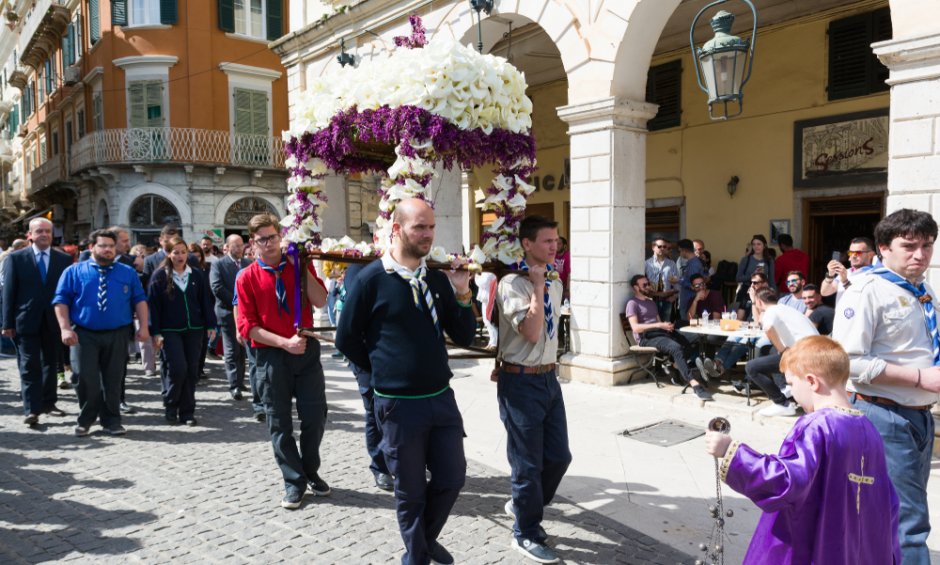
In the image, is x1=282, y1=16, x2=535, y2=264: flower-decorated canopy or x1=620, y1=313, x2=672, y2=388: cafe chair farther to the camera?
x1=620, y1=313, x2=672, y2=388: cafe chair

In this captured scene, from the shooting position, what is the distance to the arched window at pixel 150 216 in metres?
22.3

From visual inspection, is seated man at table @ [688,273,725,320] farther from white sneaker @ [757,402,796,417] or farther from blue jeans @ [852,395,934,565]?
blue jeans @ [852,395,934,565]

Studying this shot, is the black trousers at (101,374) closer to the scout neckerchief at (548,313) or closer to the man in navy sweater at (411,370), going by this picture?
the man in navy sweater at (411,370)

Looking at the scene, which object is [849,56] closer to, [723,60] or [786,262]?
[786,262]

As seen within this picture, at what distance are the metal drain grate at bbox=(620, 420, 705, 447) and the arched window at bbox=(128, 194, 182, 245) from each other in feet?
65.6

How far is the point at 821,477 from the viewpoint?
228 cm

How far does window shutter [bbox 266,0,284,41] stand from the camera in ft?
77.9

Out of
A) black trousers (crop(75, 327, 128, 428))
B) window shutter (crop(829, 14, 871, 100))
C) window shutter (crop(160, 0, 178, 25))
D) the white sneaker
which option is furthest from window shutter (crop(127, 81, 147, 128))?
the white sneaker

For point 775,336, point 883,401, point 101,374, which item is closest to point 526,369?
Result: point 883,401

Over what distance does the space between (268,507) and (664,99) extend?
10336 millimetres

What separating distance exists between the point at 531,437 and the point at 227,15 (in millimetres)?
23132

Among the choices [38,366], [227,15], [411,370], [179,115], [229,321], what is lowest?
[38,366]

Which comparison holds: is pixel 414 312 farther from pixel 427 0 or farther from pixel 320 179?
pixel 427 0

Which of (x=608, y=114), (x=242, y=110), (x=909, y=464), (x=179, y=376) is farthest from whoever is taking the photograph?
(x=242, y=110)
